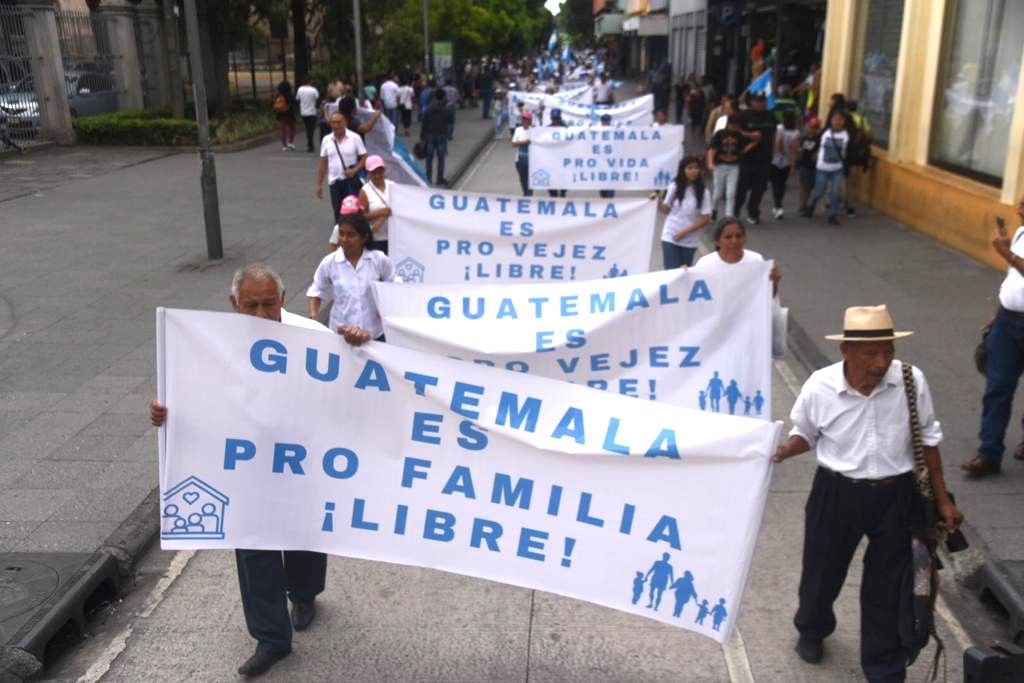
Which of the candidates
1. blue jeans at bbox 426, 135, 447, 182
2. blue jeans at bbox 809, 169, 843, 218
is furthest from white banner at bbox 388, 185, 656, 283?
blue jeans at bbox 426, 135, 447, 182

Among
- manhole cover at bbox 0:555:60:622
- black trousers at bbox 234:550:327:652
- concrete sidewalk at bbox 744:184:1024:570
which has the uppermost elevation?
black trousers at bbox 234:550:327:652

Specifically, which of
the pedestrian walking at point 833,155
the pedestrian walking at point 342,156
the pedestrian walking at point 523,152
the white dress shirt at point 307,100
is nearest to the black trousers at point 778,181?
the pedestrian walking at point 833,155

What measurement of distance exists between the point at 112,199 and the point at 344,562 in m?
13.9

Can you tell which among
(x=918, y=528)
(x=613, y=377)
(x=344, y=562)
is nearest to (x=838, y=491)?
(x=918, y=528)

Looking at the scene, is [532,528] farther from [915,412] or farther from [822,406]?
[915,412]

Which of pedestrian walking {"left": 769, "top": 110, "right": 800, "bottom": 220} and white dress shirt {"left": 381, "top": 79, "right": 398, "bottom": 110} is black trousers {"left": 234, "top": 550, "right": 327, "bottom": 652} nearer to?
pedestrian walking {"left": 769, "top": 110, "right": 800, "bottom": 220}

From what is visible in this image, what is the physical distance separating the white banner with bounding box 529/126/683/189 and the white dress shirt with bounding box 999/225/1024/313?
8.86 meters

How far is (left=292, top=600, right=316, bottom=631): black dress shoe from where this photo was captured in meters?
4.87

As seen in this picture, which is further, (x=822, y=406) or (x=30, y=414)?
(x=30, y=414)

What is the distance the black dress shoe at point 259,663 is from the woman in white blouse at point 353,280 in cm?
228

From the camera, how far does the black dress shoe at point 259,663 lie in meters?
4.48

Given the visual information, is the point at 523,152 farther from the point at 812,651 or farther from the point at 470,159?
the point at 812,651

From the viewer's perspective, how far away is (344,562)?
5590mm

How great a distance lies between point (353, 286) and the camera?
247 inches
